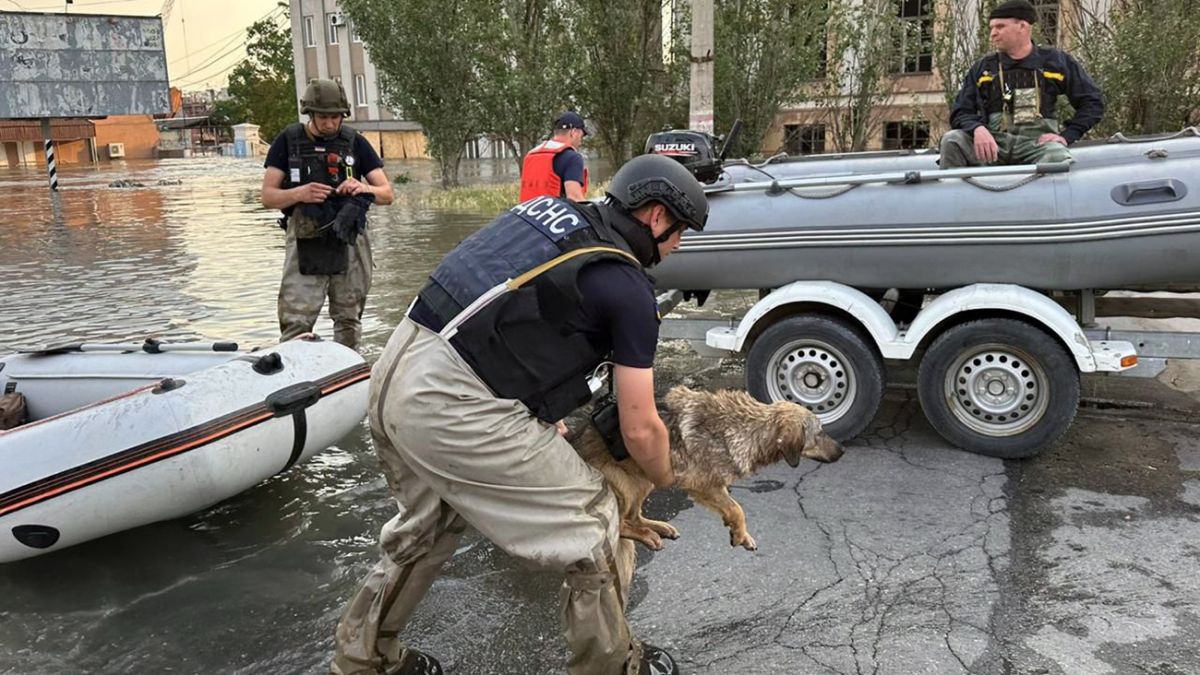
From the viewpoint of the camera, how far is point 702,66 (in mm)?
9398

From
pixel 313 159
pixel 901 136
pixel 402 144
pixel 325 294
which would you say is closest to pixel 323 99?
pixel 313 159

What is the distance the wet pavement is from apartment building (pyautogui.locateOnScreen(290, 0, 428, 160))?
1639 inches

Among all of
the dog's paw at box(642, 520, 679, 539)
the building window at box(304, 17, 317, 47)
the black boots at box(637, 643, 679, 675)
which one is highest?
the building window at box(304, 17, 317, 47)

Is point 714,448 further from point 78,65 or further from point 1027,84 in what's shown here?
point 78,65

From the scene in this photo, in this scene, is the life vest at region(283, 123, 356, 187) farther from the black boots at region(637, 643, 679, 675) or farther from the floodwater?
the black boots at region(637, 643, 679, 675)

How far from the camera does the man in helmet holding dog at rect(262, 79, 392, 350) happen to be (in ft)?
17.8

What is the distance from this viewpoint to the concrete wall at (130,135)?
5631 centimetres

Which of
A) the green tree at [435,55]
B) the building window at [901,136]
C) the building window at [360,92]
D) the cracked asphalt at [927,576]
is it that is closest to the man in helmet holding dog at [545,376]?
the cracked asphalt at [927,576]

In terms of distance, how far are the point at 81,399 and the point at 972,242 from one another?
4.51 meters

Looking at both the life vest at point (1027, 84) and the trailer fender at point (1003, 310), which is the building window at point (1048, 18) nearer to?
the life vest at point (1027, 84)

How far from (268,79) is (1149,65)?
207ft

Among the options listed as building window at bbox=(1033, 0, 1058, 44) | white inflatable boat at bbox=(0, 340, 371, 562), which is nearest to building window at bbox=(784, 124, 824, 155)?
building window at bbox=(1033, 0, 1058, 44)

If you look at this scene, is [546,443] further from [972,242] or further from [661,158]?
[972,242]

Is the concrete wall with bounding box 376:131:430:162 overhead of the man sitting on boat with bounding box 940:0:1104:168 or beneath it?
overhead
